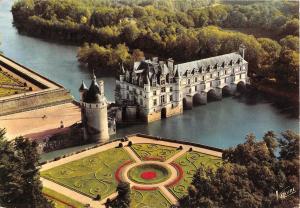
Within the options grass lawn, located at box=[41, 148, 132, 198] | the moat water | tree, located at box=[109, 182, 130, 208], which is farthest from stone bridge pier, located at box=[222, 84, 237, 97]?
tree, located at box=[109, 182, 130, 208]

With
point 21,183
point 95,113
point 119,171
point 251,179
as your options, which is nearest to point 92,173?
point 119,171

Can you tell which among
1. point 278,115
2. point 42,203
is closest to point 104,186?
point 42,203

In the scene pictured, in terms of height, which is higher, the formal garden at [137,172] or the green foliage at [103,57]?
the green foliage at [103,57]

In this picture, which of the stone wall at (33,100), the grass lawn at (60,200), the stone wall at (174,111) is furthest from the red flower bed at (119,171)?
the stone wall at (33,100)

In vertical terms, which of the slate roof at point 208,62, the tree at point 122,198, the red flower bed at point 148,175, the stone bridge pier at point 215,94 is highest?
the slate roof at point 208,62

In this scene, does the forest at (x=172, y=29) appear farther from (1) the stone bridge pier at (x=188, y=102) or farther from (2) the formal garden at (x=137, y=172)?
(2) the formal garden at (x=137, y=172)

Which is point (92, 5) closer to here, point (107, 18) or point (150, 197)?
point (107, 18)
